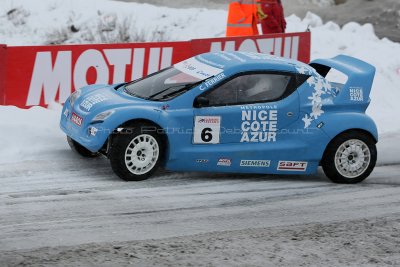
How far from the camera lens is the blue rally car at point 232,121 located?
395 inches

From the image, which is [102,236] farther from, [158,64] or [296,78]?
[158,64]

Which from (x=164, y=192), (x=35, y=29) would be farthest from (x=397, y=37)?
(x=164, y=192)

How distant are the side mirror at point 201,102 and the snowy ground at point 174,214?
3.04 feet

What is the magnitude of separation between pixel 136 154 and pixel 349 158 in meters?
2.67

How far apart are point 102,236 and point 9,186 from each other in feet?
6.96

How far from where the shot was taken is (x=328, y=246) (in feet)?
26.3

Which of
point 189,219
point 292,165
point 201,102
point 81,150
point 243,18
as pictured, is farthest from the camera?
point 243,18

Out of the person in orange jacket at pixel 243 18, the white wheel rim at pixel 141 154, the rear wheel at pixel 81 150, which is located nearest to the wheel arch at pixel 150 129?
the white wheel rim at pixel 141 154

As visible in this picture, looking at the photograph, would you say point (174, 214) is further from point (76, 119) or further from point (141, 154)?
point (76, 119)

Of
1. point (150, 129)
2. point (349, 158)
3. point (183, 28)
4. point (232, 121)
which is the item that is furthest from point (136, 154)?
point (183, 28)

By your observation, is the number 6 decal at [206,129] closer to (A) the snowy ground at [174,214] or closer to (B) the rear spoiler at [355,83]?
(A) the snowy ground at [174,214]

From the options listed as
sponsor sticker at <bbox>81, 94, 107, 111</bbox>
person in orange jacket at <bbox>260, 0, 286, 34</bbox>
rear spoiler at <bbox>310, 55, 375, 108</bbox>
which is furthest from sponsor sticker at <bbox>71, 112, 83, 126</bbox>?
person in orange jacket at <bbox>260, 0, 286, 34</bbox>

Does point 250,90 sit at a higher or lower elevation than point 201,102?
higher

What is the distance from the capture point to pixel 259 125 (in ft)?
34.2
